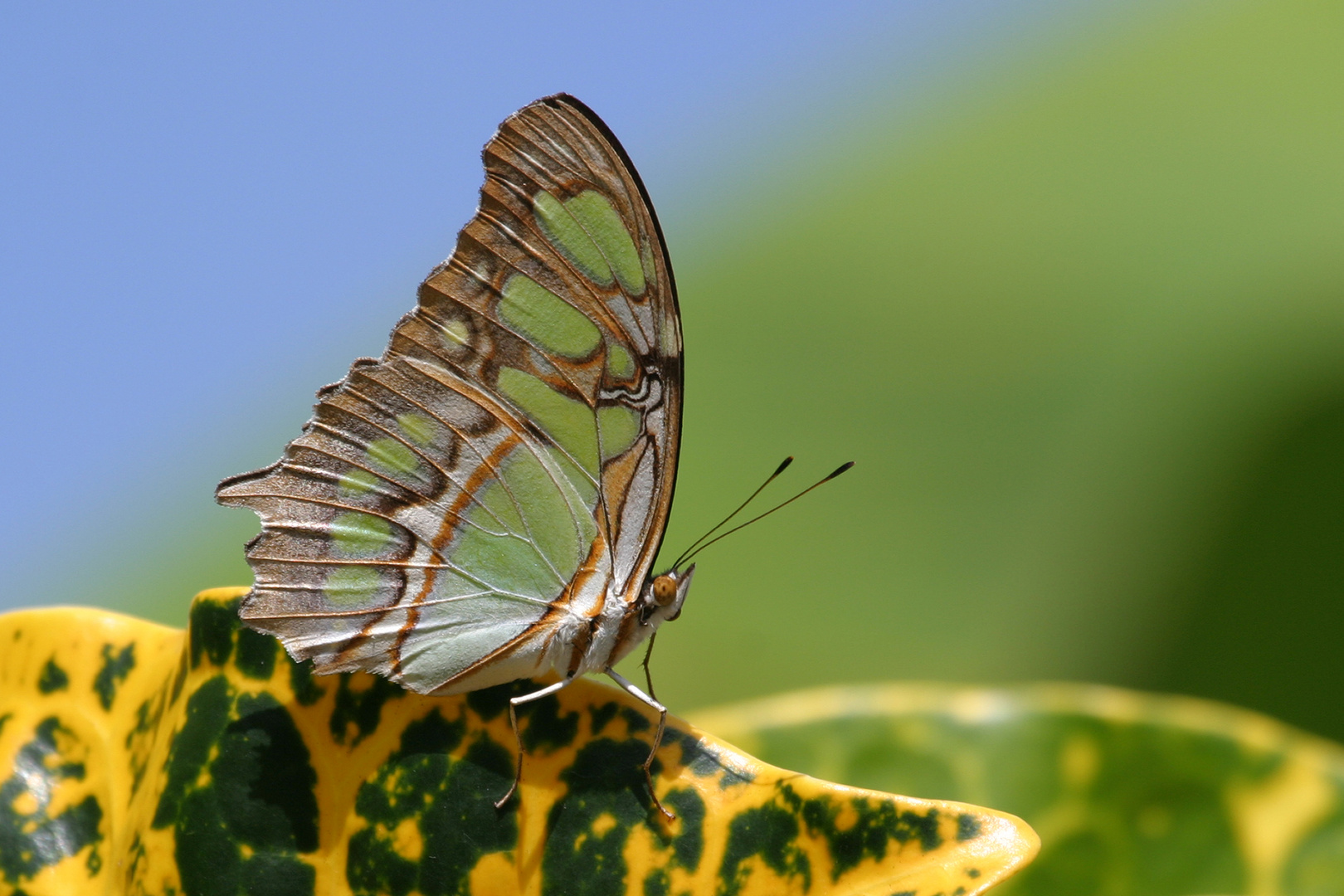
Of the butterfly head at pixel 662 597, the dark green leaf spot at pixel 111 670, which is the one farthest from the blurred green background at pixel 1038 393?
the dark green leaf spot at pixel 111 670

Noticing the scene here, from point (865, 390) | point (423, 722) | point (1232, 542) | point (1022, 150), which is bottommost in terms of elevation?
point (423, 722)

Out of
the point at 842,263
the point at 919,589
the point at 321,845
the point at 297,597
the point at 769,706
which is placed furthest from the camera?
the point at 842,263

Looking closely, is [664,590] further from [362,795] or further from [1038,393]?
[1038,393]

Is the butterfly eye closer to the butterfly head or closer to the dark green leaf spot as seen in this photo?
the butterfly head

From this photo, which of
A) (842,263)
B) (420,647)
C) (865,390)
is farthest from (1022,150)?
(420,647)

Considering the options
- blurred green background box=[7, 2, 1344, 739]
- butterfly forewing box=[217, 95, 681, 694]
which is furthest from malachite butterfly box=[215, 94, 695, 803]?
blurred green background box=[7, 2, 1344, 739]

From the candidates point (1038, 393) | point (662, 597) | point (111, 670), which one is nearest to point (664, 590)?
point (662, 597)

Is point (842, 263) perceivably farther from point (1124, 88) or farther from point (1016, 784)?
point (1016, 784)
